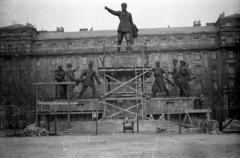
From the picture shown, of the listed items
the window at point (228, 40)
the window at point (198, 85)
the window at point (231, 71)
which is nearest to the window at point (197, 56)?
the window at point (198, 85)

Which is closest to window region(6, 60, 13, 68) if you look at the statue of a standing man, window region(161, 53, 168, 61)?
window region(161, 53, 168, 61)

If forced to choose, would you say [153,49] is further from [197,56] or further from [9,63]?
[9,63]

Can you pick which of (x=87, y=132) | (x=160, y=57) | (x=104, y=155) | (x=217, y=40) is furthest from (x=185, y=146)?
(x=217, y=40)

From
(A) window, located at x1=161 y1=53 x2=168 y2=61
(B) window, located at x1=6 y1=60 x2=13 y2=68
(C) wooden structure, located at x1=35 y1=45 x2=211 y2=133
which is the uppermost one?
(A) window, located at x1=161 y1=53 x2=168 y2=61

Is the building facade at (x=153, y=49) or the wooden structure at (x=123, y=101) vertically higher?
the building facade at (x=153, y=49)

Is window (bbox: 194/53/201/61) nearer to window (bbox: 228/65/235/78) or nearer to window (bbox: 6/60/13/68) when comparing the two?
window (bbox: 228/65/235/78)

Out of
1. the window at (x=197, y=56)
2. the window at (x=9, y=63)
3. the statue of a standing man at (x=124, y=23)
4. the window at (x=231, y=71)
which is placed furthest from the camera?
the window at (x=197, y=56)

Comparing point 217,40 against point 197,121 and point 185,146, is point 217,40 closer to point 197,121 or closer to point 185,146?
point 197,121

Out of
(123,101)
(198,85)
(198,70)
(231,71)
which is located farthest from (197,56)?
(123,101)

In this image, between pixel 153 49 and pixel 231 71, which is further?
pixel 153 49

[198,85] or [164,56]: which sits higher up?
[164,56]

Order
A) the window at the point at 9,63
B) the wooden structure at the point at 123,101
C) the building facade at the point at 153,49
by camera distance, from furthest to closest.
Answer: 1. the building facade at the point at 153,49
2. the window at the point at 9,63
3. the wooden structure at the point at 123,101

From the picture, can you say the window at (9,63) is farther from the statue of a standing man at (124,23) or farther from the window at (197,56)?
the statue of a standing man at (124,23)

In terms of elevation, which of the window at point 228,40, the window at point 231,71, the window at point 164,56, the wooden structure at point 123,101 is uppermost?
the window at point 228,40
